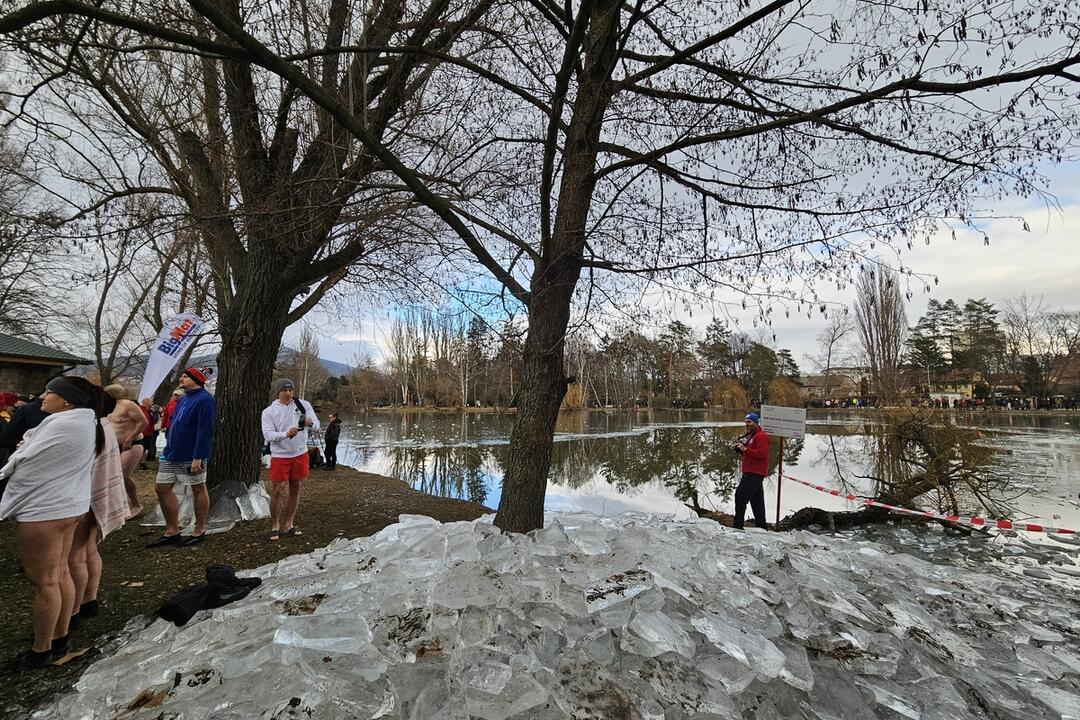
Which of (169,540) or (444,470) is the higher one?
(169,540)

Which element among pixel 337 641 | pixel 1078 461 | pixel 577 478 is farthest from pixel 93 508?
pixel 1078 461

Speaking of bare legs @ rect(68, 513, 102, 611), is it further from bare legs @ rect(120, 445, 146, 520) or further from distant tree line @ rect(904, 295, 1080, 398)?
distant tree line @ rect(904, 295, 1080, 398)

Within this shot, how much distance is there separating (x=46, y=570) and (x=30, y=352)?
69.1 ft

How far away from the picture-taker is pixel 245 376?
6.32 meters

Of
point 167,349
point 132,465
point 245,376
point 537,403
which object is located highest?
point 167,349

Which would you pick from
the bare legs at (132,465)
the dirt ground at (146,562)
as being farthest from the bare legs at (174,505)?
the bare legs at (132,465)

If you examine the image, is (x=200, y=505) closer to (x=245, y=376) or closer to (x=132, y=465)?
(x=132, y=465)

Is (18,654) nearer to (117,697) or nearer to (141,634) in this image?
(141,634)

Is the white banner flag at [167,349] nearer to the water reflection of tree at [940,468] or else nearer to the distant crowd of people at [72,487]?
the distant crowd of people at [72,487]

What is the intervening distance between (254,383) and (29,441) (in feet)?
12.3

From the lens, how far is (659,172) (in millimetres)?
4383

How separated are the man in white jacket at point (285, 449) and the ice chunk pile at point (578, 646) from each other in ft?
6.46

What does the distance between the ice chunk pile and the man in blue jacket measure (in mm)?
2205

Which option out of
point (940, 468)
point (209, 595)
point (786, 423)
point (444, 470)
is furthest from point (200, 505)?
point (940, 468)
